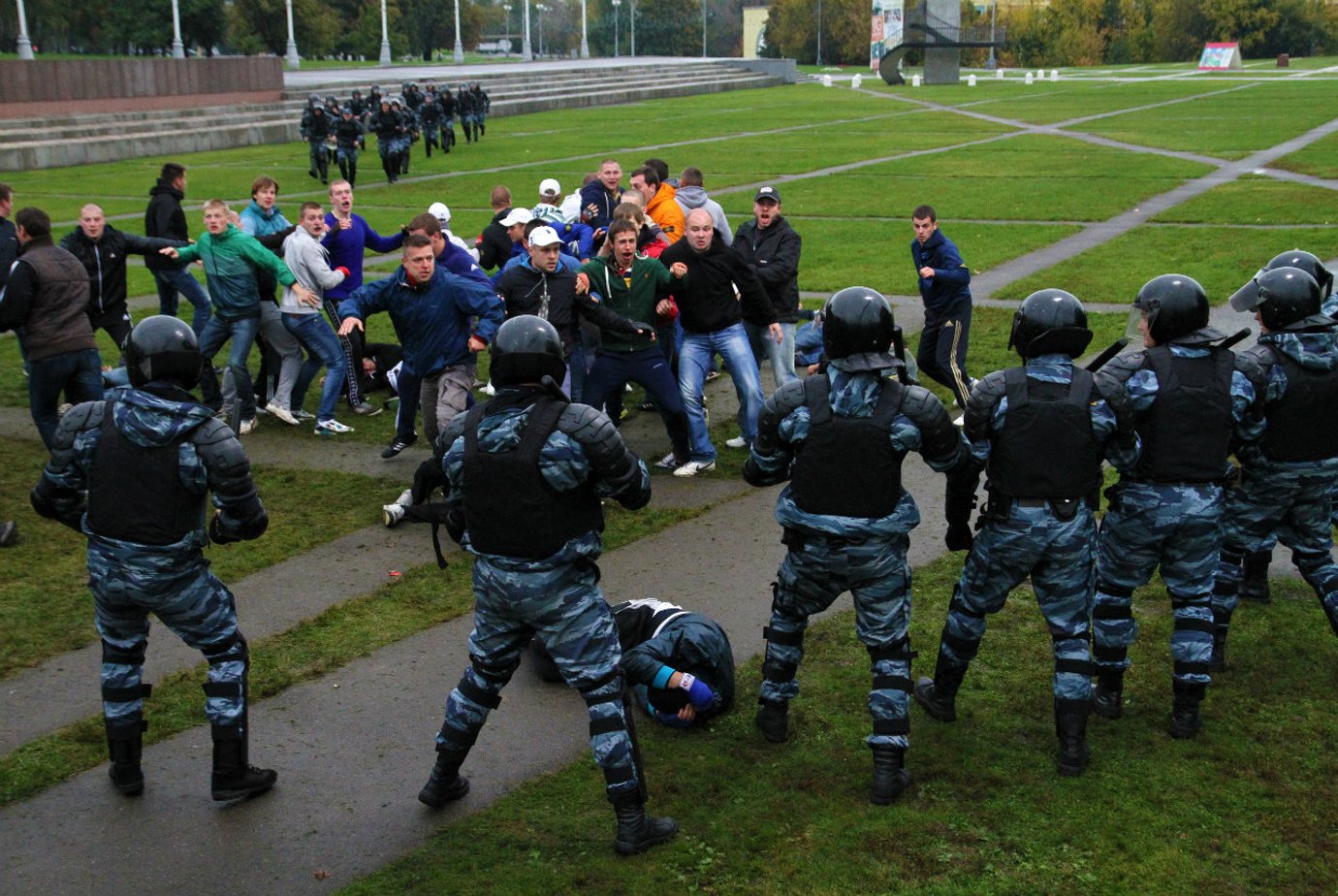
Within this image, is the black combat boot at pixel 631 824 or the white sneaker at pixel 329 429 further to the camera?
the white sneaker at pixel 329 429

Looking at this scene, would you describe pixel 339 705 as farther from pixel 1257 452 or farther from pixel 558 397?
pixel 1257 452

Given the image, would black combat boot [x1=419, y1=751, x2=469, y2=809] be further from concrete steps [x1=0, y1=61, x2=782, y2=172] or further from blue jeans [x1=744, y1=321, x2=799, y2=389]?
concrete steps [x1=0, y1=61, x2=782, y2=172]

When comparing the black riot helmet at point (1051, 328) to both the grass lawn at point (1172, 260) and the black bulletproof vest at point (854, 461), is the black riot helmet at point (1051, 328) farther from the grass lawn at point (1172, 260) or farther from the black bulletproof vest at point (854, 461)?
the grass lawn at point (1172, 260)

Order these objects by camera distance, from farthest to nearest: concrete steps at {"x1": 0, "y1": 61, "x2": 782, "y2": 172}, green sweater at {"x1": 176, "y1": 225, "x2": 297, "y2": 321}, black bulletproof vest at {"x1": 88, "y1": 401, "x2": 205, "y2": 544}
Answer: concrete steps at {"x1": 0, "y1": 61, "x2": 782, "y2": 172}
green sweater at {"x1": 176, "y1": 225, "x2": 297, "y2": 321}
black bulletproof vest at {"x1": 88, "y1": 401, "x2": 205, "y2": 544}

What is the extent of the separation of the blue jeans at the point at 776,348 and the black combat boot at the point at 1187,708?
5.11 m

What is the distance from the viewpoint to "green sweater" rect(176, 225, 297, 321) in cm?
1064

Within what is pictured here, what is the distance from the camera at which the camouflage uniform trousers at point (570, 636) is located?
504 cm

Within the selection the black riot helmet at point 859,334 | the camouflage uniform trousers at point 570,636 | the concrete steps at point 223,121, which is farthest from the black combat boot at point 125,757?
the concrete steps at point 223,121

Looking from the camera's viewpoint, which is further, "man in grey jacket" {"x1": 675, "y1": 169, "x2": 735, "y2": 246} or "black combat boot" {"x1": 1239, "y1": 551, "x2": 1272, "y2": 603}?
"man in grey jacket" {"x1": 675, "y1": 169, "x2": 735, "y2": 246}

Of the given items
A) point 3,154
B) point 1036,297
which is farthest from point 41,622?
point 3,154

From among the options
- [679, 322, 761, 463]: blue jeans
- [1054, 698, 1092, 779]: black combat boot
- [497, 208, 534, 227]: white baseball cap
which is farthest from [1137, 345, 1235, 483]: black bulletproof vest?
[497, 208, 534, 227]: white baseball cap

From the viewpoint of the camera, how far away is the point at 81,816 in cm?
543

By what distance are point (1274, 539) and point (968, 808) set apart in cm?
242

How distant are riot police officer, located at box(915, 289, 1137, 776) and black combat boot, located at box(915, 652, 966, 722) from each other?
1.64 ft
